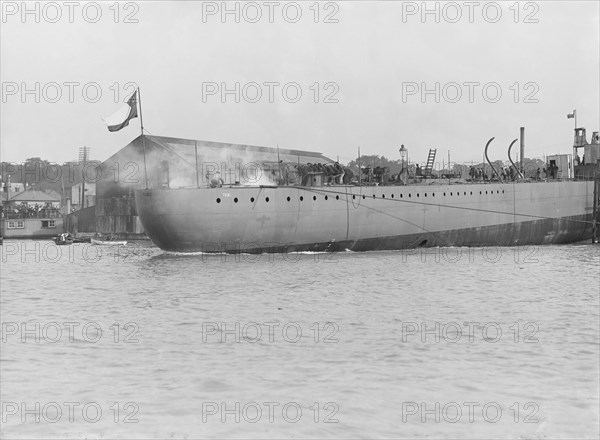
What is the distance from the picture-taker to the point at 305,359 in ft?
36.3

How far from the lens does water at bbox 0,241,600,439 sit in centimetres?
800

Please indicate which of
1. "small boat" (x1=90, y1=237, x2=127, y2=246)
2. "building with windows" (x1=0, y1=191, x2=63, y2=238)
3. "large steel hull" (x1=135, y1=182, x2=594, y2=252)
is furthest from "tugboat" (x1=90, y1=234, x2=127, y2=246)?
"large steel hull" (x1=135, y1=182, x2=594, y2=252)

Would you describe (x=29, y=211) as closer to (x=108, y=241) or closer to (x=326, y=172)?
(x=108, y=241)

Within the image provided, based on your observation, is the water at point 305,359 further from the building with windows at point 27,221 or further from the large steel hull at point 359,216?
the building with windows at point 27,221

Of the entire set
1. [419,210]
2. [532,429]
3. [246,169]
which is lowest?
[532,429]

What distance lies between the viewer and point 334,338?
42.2 feet

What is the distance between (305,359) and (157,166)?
126 ft

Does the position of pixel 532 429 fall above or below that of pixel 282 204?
below

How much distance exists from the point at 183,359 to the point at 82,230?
188 feet

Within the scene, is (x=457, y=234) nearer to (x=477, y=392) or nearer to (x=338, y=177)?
(x=338, y=177)

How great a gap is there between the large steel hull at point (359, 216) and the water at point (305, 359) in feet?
27.0

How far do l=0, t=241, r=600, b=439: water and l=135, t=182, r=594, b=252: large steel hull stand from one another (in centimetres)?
823

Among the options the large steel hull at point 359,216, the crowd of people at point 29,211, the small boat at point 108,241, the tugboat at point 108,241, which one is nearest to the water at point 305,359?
the large steel hull at point 359,216

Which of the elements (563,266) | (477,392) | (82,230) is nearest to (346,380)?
(477,392)
